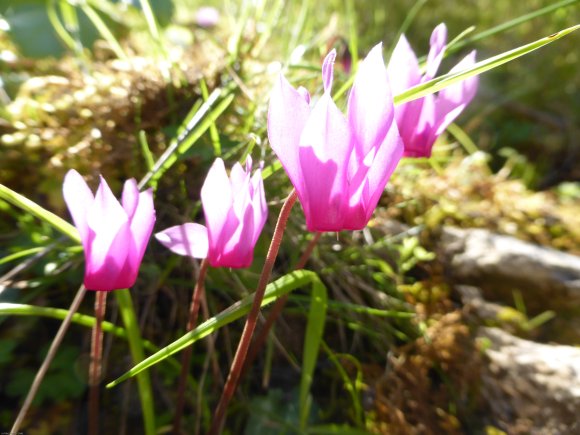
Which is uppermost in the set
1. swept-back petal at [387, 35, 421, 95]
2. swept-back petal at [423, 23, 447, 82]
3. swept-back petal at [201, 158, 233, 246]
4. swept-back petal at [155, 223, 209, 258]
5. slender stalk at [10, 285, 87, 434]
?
swept-back petal at [423, 23, 447, 82]

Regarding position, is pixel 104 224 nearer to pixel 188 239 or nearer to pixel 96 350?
pixel 188 239

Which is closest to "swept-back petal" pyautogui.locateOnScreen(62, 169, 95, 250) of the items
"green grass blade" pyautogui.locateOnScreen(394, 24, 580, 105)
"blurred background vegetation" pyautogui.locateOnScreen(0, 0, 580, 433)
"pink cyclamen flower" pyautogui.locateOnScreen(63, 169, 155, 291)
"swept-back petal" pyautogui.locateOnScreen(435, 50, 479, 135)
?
"pink cyclamen flower" pyautogui.locateOnScreen(63, 169, 155, 291)

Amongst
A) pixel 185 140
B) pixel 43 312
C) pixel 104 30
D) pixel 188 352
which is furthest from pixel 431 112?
pixel 104 30

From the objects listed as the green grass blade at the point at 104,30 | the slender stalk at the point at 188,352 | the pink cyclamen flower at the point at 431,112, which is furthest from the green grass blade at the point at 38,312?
the green grass blade at the point at 104,30

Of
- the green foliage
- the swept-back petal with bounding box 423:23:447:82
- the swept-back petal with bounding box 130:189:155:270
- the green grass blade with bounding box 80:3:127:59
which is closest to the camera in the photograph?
the swept-back petal with bounding box 130:189:155:270

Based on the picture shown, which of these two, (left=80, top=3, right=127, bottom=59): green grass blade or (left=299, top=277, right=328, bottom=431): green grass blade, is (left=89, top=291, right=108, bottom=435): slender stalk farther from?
(left=80, top=3, right=127, bottom=59): green grass blade

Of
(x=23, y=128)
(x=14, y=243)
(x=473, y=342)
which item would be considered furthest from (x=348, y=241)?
(x=23, y=128)

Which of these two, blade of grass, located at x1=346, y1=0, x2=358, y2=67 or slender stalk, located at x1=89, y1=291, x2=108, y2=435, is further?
blade of grass, located at x1=346, y1=0, x2=358, y2=67
